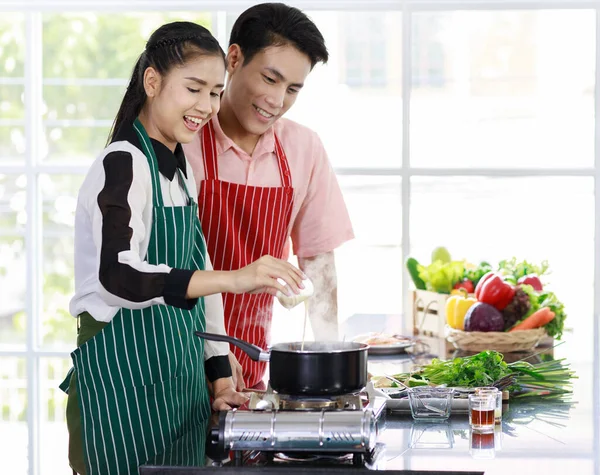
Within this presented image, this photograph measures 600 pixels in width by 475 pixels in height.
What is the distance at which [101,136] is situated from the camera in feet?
20.0

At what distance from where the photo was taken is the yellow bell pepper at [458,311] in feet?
Answer: 10.5

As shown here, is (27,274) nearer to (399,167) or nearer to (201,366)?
(399,167)

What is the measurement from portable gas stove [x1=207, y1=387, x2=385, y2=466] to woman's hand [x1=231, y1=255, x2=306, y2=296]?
24cm

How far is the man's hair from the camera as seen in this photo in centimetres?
249

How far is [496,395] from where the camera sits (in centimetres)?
191

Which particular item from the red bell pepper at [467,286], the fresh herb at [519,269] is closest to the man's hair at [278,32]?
the red bell pepper at [467,286]

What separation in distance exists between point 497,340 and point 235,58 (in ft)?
4.04

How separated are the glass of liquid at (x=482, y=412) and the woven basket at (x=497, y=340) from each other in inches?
44.8

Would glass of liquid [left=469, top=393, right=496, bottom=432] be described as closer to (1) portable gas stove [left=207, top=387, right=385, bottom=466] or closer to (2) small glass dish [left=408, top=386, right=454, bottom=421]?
(2) small glass dish [left=408, top=386, right=454, bottom=421]

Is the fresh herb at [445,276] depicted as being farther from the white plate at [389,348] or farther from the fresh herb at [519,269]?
the white plate at [389,348]

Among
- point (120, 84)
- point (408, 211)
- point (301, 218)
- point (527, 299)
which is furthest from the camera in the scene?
point (120, 84)

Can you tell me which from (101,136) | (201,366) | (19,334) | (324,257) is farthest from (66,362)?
(201,366)

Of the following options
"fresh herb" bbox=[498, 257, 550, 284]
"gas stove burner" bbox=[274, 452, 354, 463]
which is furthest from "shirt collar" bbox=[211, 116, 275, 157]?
"fresh herb" bbox=[498, 257, 550, 284]

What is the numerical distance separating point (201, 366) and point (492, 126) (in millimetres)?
3989
